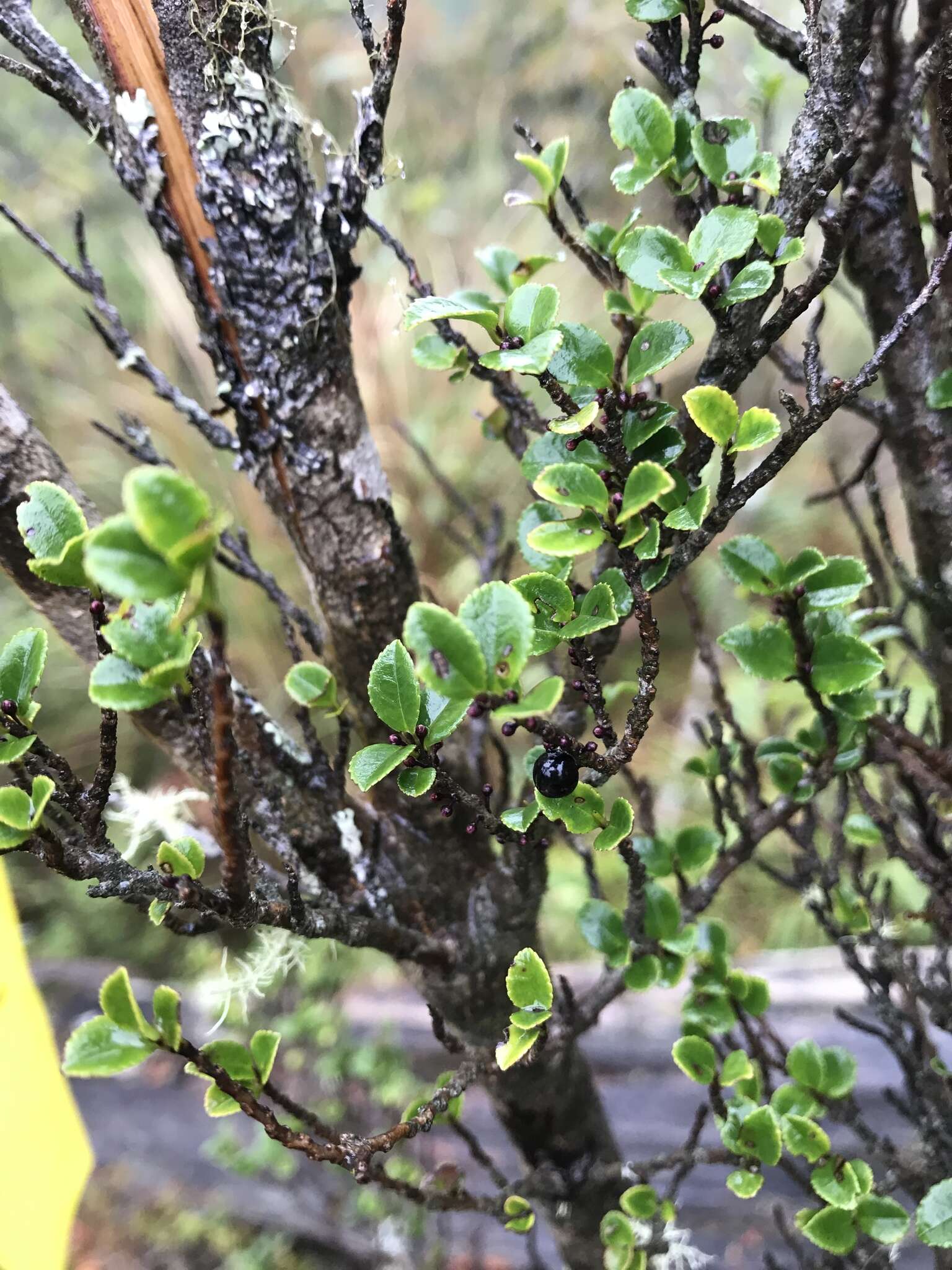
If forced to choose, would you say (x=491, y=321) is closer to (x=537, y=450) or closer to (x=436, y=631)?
(x=537, y=450)

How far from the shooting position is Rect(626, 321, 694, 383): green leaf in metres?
0.37

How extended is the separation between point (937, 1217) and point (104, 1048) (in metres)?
0.46

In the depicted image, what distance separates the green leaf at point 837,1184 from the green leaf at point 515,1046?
0.78 ft

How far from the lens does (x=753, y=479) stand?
351 millimetres

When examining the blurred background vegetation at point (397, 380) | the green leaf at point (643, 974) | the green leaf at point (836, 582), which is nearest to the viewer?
the green leaf at point (836, 582)

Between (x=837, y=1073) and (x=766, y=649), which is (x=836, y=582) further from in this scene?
(x=837, y=1073)

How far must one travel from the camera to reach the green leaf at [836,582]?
0.43 meters

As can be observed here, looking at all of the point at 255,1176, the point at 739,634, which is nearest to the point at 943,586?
the point at 739,634

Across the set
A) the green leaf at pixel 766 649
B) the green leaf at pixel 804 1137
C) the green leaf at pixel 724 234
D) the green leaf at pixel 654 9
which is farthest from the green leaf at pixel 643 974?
the green leaf at pixel 654 9

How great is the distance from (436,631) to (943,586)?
455 millimetres

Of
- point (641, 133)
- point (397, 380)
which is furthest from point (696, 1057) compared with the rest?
point (397, 380)

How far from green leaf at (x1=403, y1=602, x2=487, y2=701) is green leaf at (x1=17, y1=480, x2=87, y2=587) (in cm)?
15

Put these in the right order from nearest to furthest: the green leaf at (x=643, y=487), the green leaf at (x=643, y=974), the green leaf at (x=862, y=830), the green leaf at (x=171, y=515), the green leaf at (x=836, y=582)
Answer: the green leaf at (x=171, y=515) < the green leaf at (x=643, y=487) < the green leaf at (x=836, y=582) < the green leaf at (x=643, y=974) < the green leaf at (x=862, y=830)

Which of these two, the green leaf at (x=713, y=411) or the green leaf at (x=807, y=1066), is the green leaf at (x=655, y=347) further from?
the green leaf at (x=807, y=1066)
